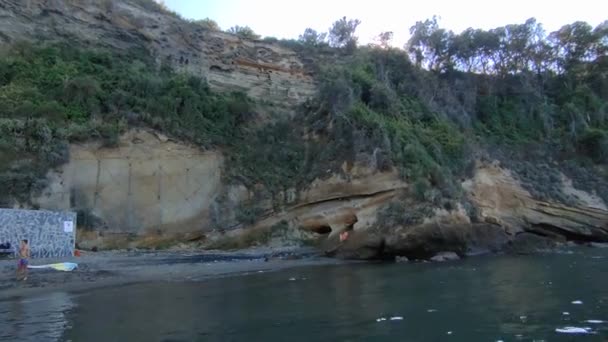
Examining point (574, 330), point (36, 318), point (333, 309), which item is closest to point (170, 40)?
point (36, 318)

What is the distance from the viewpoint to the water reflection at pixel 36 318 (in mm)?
11089

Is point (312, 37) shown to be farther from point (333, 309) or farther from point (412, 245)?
point (333, 309)

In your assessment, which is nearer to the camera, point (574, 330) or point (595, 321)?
point (574, 330)

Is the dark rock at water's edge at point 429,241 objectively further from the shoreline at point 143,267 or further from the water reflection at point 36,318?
the water reflection at point 36,318

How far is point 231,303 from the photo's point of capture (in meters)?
15.0

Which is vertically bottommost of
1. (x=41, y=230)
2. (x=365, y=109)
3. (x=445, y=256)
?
(x=445, y=256)

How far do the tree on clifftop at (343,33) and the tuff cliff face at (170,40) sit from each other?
7045mm

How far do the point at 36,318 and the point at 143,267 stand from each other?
9.10 m

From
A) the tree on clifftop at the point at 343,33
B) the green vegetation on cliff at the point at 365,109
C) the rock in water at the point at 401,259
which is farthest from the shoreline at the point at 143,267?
the tree on clifftop at the point at 343,33

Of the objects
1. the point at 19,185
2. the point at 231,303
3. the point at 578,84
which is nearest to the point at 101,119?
the point at 19,185

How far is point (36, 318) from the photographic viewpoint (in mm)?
12773

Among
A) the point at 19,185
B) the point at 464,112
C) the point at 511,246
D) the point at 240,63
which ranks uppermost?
the point at 240,63

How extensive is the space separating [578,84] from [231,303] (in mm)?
46000

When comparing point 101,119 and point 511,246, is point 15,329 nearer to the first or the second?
point 101,119
